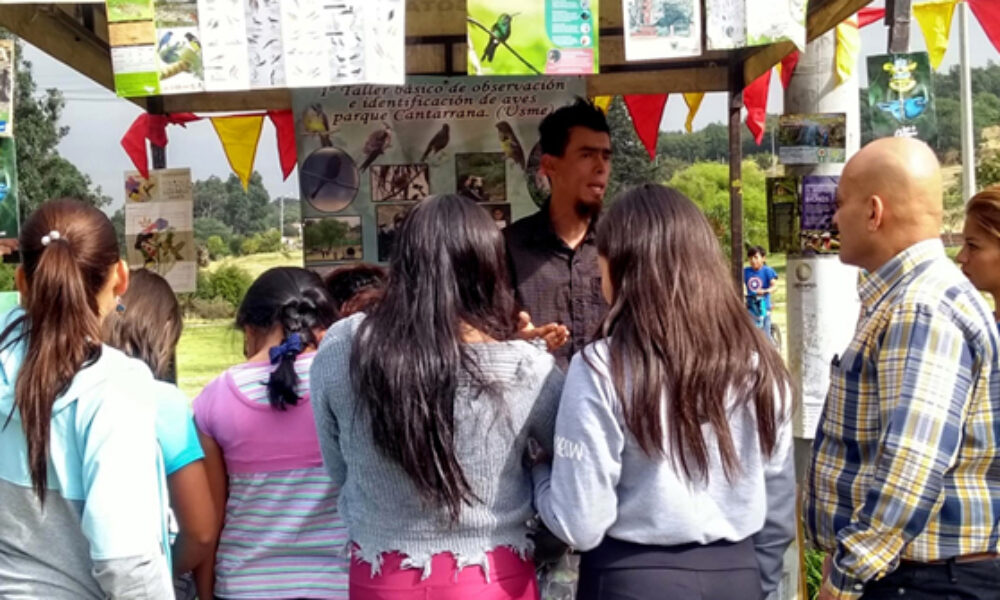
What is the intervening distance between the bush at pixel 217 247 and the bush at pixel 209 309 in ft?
17.5

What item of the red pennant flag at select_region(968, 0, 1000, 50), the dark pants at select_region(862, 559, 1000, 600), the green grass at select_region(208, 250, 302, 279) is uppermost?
A: the red pennant flag at select_region(968, 0, 1000, 50)

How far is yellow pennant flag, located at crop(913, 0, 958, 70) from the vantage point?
201 inches

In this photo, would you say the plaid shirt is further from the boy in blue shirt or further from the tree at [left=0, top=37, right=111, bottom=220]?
the tree at [left=0, top=37, right=111, bottom=220]

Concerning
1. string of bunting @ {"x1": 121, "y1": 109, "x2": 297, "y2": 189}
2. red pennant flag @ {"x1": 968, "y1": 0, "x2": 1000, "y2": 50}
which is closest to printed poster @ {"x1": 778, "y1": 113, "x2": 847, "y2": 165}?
red pennant flag @ {"x1": 968, "y1": 0, "x2": 1000, "y2": 50}

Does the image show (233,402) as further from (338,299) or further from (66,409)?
(338,299)

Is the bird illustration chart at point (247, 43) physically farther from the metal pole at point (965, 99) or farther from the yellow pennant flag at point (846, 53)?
the metal pole at point (965, 99)

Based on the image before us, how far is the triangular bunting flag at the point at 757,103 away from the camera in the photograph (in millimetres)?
6803

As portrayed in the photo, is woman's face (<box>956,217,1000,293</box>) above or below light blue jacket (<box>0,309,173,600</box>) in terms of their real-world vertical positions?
above

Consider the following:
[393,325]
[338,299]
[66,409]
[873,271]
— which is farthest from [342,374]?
[873,271]

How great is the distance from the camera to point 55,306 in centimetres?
197

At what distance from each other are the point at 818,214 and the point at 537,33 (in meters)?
1.68

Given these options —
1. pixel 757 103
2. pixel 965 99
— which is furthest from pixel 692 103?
pixel 965 99

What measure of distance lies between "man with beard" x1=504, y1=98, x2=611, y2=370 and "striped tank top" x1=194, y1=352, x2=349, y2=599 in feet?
4.19

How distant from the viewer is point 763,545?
212 centimetres
